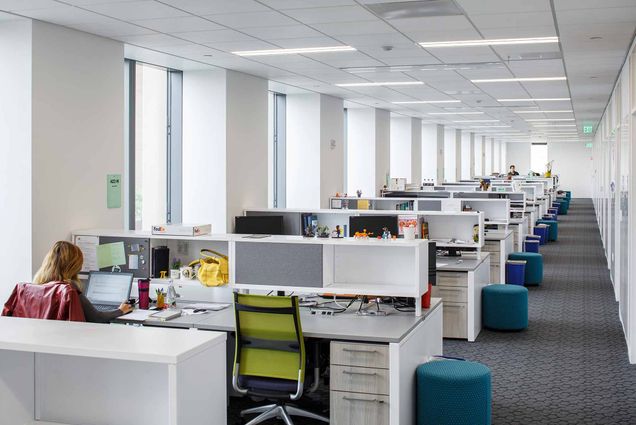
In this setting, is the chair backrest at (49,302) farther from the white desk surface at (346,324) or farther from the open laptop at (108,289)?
the open laptop at (108,289)

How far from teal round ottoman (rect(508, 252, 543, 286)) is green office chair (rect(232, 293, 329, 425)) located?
20.5 feet

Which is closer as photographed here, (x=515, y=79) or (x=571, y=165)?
(x=515, y=79)

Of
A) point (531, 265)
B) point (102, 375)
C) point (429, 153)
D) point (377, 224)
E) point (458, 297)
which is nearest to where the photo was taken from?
point (102, 375)

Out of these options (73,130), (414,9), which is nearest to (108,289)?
(73,130)

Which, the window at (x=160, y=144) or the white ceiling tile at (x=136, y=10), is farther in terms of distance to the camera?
the window at (x=160, y=144)

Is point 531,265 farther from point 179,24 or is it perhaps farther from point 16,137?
point 16,137

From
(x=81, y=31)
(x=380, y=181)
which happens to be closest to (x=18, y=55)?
(x=81, y=31)

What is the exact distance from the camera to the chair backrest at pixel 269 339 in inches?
160

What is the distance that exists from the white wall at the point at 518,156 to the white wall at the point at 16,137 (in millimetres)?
29939

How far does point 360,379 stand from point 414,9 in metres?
2.68

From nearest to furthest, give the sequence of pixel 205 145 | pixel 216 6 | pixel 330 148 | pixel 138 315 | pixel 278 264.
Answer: pixel 138 315
pixel 278 264
pixel 216 6
pixel 205 145
pixel 330 148

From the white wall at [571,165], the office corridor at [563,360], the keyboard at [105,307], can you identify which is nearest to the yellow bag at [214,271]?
the keyboard at [105,307]

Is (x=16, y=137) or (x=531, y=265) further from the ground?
(x=16, y=137)

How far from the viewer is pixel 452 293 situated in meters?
6.68
